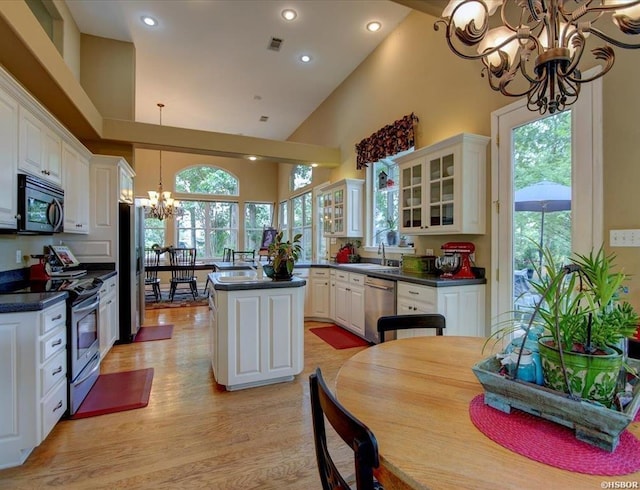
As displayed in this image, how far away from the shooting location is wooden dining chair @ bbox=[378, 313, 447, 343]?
1.83 metres

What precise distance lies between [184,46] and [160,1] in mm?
855

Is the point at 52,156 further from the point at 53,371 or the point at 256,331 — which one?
the point at 256,331

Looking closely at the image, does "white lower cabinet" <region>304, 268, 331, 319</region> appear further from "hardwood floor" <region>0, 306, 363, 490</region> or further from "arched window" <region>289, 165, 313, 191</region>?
"arched window" <region>289, 165, 313, 191</region>

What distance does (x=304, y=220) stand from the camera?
784cm

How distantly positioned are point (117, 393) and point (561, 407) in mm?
3115

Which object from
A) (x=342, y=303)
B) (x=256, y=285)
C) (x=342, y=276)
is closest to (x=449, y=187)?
(x=342, y=276)

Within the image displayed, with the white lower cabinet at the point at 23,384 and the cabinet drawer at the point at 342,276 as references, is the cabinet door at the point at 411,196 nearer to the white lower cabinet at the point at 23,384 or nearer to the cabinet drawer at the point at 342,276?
the cabinet drawer at the point at 342,276

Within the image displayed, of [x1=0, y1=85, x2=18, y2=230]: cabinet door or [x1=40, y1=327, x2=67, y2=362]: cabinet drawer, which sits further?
[x1=0, y1=85, x2=18, y2=230]: cabinet door

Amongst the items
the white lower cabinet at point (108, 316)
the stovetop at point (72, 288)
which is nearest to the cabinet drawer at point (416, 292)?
the stovetop at point (72, 288)

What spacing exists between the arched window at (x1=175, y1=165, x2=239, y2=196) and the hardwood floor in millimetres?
6740

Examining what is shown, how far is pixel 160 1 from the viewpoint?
3.83 meters

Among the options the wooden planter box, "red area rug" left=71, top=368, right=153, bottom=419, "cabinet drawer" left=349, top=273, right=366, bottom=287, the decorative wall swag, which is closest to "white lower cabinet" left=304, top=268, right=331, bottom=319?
"cabinet drawer" left=349, top=273, right=366, bottom=287

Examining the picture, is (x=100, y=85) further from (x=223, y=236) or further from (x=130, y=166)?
(x=223, y=236)

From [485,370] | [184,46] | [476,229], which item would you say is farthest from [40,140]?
[476,229]
